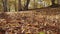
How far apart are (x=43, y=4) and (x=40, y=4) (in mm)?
666

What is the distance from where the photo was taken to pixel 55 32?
19.0 ft

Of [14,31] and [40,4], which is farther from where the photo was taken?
[40,4]

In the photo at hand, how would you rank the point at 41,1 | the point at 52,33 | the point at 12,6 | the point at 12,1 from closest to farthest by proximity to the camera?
the point at 52,33 → the point at 12,1 → the point at 12,6 → the point at 41,1

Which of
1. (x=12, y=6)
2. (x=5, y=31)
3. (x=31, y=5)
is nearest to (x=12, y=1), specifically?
(x=12, y=6)

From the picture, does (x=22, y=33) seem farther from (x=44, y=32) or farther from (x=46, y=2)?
(x=46, y=2)

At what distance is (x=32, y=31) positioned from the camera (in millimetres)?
5949

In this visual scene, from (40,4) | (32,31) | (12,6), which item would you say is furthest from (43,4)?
(32,31)

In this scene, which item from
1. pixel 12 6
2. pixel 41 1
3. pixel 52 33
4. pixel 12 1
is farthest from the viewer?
pixel 41 1

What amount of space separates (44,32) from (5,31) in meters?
1.44

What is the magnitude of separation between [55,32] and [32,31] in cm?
83

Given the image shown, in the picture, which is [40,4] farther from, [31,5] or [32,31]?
[32,31]

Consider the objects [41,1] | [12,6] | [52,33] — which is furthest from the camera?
[41,1]

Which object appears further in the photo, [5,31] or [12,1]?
[12,1]

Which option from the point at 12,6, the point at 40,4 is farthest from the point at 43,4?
the point at 12,6
